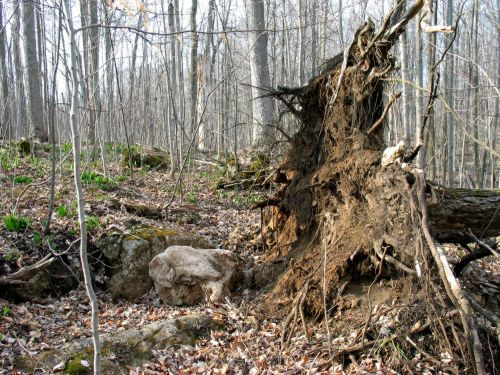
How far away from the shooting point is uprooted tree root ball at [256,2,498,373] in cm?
402

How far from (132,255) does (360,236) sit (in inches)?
123

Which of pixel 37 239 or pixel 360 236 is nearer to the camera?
pixel 360 236

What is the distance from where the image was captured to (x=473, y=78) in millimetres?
12766

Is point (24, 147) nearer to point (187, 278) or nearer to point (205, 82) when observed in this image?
point (205, 82)

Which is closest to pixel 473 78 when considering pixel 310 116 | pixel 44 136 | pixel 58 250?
pixel 310 116

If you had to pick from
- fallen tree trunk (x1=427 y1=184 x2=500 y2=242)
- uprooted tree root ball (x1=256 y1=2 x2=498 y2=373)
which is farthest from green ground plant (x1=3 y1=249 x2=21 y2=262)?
fallen tree trunk (x1=427 y1=184 x2=500 y2=242)

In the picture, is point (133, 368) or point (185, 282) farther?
point (185, 282)

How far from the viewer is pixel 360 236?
4902 millimetres

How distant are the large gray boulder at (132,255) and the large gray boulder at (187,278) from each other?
379mm

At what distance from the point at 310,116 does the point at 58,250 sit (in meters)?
4.03

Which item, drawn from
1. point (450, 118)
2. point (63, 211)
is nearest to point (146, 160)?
point (63, 211)

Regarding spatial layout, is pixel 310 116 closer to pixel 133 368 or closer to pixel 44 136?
pixel 133 368

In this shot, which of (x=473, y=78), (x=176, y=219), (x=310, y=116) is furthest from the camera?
(x=473, y=78)

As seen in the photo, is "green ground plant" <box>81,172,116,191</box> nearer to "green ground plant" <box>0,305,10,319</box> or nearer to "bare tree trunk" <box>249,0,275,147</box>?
"bare tree trunk" <box>249,0,275,147</box>
